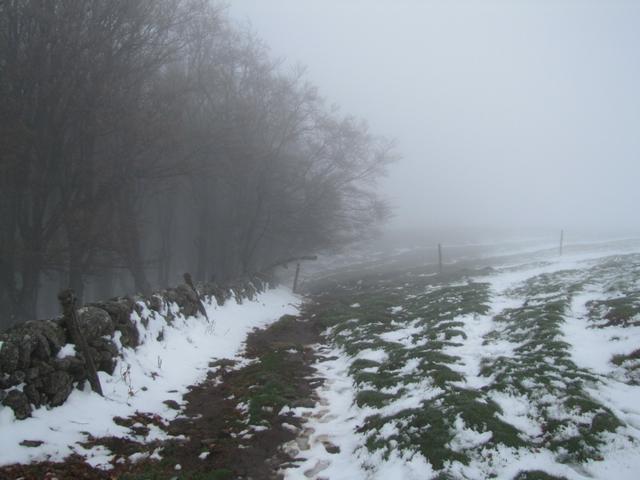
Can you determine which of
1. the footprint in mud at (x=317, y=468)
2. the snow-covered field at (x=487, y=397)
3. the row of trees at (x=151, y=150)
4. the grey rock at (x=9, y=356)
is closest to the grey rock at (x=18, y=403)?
the grey rock at (x=9, y=356)

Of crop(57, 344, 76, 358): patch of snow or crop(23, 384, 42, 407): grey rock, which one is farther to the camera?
crop(57, 344, 76, 358): patch of snow

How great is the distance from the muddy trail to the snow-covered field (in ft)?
1.60

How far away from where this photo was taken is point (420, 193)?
172 m

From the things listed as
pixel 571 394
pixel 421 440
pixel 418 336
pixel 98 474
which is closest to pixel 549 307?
pixel 418 336

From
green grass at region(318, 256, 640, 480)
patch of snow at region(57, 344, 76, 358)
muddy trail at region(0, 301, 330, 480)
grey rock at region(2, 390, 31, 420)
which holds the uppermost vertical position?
patch of snow at region(57, 344, 76, 358)

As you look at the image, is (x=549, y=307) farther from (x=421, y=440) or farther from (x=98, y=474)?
(x=98, y=474)

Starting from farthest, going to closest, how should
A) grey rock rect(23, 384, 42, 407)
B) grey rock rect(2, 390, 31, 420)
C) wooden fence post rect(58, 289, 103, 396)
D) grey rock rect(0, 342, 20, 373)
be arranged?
wooden fence post rect(58, 289, 103, 396), grey rock rect(23, 384, 42, 407), grey rock rect(0, 342, 20, 373), grey rock rect(2, 390, 31, 420)

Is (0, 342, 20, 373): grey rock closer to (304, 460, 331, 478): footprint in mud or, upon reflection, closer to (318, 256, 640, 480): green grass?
(304, 460, 331, 478): footprint in mud

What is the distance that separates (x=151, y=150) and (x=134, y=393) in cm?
1546

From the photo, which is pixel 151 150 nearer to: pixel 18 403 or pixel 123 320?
pixel 123 320

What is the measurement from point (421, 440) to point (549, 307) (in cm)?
816

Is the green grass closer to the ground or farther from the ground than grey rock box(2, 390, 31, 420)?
closer to the ground

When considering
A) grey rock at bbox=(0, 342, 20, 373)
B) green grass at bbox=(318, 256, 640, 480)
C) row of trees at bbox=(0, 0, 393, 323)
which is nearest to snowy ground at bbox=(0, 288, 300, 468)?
grey rock at bbox=(0, 342, 20, 373)

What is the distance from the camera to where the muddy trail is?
5504mm
